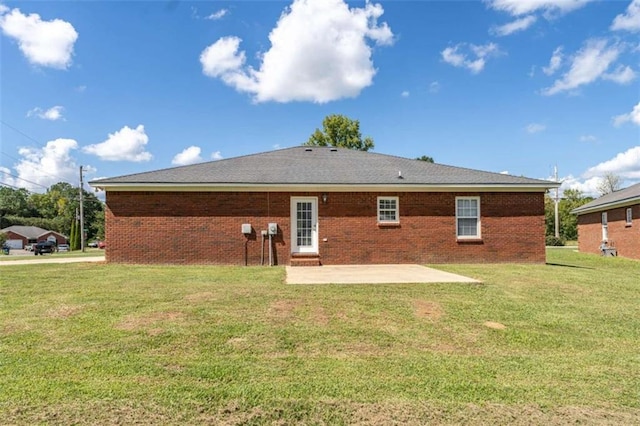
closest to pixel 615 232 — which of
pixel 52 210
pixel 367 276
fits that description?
pixel 367 276

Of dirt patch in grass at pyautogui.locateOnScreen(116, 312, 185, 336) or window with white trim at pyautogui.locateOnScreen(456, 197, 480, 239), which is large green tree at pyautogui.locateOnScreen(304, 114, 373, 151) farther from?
dirt patch in grass at pyautogui.locateOnScreen(116, 312, 185, 336)

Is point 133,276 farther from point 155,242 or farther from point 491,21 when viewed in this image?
point 491,21

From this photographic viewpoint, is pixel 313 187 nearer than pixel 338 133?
Yes

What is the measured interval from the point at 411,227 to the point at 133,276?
893 centimetres

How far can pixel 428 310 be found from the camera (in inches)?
245

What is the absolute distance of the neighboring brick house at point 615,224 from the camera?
61.6 feet

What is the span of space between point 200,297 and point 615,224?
23.1 metres

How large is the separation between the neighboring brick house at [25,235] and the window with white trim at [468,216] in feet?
237

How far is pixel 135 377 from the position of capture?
12.2ft

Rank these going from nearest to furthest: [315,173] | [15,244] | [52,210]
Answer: [315,173]
[15,244]
[52,210]

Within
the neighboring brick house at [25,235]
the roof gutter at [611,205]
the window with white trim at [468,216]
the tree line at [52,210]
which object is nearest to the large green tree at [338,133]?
the roof gutter at [611,205]

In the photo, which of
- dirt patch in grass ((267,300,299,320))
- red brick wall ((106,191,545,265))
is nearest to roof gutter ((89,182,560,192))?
red brick wall ((106,191,545,265))

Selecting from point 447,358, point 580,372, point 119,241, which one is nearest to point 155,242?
point 119,241

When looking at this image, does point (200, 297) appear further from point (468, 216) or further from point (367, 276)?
point (468, 216)
